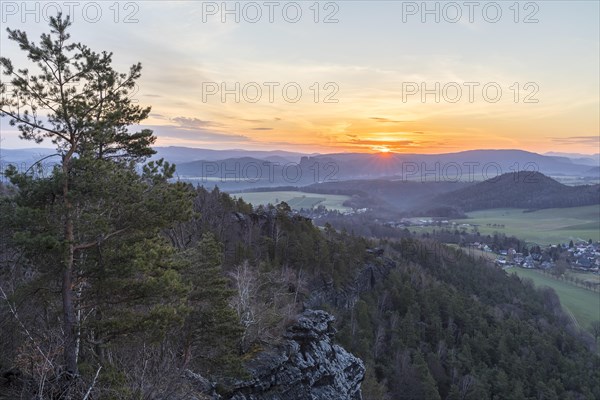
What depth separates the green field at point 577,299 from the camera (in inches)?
3155

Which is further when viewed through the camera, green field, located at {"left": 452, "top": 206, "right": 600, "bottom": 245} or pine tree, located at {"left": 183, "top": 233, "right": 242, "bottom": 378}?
green field, located at {"left": 452, "top": 206, "right": 600, "bottom": 245}

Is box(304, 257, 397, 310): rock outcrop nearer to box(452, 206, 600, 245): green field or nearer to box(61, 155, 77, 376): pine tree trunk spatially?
box(61, 155, 77, 376): pine tree trunk

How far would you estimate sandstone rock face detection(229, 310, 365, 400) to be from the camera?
1727 centimetres

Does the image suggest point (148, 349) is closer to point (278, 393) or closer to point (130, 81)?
point (278, 393)

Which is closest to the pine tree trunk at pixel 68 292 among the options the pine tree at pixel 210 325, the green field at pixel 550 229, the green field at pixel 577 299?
the pine tree at pixel 210 325

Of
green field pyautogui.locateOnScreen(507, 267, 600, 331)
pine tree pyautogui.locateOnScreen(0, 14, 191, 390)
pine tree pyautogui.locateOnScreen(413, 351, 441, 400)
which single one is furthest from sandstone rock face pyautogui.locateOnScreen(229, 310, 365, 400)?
green field pyautogui.locateOnScreen(507, 267, 600, 331)

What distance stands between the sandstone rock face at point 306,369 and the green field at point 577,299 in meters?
73.2

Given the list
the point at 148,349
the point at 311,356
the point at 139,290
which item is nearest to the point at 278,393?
the point at 311,356

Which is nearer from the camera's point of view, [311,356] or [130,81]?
[130,81]

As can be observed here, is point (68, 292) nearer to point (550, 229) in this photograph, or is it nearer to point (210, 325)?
point (210, 325)

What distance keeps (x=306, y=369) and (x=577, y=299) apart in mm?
97084

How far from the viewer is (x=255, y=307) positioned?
69.2ft

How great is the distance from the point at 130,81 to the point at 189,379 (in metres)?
10.6

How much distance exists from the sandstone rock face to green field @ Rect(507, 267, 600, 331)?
7318 centimetres
